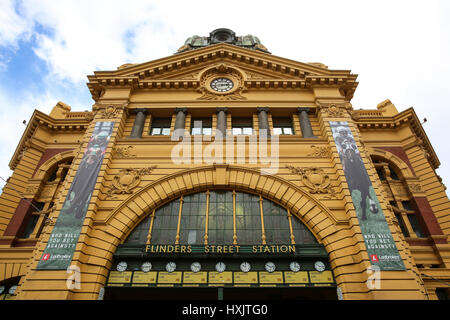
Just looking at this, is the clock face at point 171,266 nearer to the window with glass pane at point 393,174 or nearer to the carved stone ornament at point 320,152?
the carved stone ornament at point 320,152

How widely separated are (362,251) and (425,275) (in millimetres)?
7026

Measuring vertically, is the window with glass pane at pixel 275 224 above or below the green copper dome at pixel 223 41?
below

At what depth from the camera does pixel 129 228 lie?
1705cm

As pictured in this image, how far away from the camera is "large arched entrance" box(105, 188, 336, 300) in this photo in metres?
15.1

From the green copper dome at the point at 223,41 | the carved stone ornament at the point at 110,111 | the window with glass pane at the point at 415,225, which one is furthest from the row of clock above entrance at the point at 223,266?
the green copper dome at the point at 223,41

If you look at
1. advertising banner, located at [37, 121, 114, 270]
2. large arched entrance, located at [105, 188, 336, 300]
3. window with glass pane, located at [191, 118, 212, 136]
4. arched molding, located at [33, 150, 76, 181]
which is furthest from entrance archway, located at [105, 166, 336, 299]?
arched molding, located at [33, 150, 76, 181]

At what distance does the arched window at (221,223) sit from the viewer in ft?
54.8

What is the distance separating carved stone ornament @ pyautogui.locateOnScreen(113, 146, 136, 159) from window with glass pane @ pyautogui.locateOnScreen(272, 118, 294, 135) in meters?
11.4

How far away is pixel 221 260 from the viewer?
15727mm

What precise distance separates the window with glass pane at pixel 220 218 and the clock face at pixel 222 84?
9910 mm

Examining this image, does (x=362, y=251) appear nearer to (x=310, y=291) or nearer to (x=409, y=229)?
(x=310, y=291)

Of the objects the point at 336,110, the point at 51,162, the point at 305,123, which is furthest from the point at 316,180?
the point at 51,162

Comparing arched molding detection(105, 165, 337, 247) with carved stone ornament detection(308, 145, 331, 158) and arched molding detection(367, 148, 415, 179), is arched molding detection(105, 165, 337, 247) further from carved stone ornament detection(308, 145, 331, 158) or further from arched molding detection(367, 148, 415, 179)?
arched molding detection(367, 148, 415, 179)

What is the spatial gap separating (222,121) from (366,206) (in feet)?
38.9
